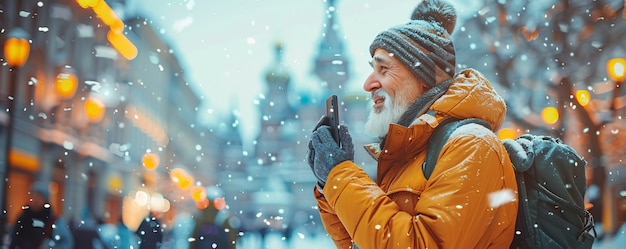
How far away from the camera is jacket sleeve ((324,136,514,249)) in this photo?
74.2 inches

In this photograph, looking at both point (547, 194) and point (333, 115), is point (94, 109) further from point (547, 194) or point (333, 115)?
point (547, 194)

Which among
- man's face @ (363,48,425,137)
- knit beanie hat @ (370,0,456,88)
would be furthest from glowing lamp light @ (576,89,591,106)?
man's face @ (363,48,425,137)

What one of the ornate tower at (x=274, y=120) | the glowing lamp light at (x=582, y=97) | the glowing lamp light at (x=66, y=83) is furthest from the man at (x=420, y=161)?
the ornate tower at (x=274, y=120)

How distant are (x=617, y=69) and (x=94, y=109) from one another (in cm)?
2418

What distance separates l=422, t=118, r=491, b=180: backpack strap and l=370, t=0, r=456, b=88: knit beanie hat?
0.83 ft

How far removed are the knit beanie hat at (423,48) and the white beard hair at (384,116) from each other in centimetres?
15

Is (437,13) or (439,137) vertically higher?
(437,13)

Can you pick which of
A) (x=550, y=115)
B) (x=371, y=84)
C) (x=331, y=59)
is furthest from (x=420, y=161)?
(x=331, y=59)

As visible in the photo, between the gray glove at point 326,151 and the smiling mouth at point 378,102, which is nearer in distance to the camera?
the gray glove at point 326,151

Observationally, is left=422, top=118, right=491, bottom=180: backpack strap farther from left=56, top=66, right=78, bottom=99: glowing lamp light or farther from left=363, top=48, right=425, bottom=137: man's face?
left=56, top=66, right=78, bottom=99: glowing lamp light

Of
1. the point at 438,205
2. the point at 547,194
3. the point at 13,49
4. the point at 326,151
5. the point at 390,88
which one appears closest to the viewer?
the point at 438,205

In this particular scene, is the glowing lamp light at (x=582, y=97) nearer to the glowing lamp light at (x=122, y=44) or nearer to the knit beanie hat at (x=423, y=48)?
the knit beanie hat at (x=423, y=48)

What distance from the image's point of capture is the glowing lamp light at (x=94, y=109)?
28459 millimetres

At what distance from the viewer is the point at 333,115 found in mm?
2287
